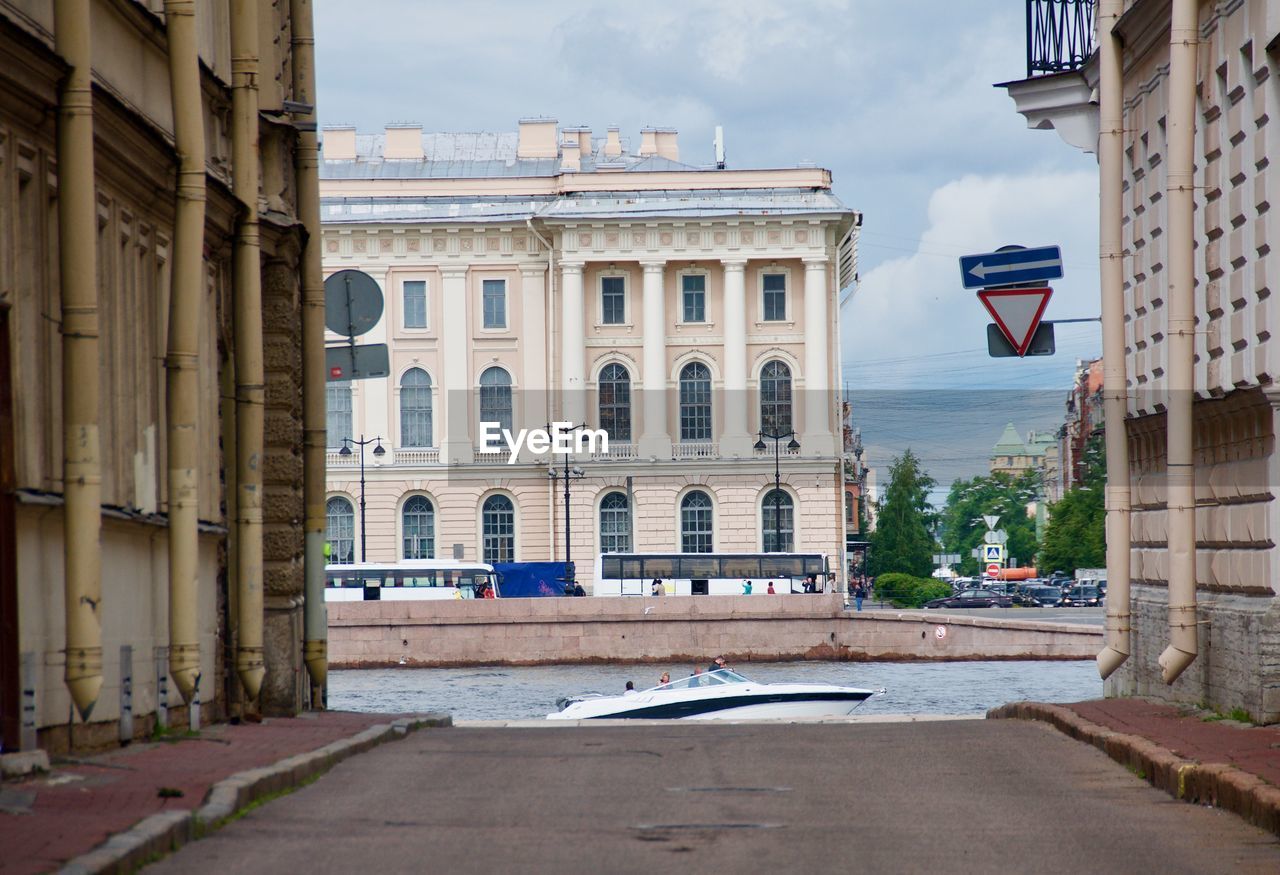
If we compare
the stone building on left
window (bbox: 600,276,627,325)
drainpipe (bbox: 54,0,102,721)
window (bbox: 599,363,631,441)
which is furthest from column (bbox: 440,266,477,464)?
drainpipe (bbox: 54,0,102,721)

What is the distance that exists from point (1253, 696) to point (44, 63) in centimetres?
948

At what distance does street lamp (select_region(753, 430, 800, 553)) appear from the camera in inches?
3004

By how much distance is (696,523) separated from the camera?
79.6 metres

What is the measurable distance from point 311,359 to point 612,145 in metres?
69.7

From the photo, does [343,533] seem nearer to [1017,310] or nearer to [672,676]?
[672,676]

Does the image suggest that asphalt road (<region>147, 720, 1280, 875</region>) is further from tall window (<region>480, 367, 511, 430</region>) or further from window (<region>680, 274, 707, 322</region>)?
window (<region>680, 274, 707, 322</region>)

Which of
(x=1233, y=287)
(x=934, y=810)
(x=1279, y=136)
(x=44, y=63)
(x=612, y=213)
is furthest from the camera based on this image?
(x=612, y=213)

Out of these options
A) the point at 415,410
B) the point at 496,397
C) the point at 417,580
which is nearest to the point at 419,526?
the point at 415,410

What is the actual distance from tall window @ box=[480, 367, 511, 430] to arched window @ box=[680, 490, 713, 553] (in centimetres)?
768

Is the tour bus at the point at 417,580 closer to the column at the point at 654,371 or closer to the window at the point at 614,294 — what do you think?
the column at the point at 654,371

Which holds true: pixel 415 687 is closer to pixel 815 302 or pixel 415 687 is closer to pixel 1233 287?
pixel 815 302

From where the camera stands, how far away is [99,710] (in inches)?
518

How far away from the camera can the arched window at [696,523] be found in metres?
79.4

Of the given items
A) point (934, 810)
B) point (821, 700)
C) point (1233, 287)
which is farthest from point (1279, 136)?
point (821, 700)
